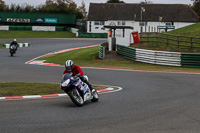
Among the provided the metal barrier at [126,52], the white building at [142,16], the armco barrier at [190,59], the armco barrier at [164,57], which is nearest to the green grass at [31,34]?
the white building at [142,16]

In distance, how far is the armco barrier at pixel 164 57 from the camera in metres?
25.4

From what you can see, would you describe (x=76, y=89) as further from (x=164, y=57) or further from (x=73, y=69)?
(x=164, y=57)

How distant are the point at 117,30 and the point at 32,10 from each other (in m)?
57.8

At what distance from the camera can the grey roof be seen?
8456cm

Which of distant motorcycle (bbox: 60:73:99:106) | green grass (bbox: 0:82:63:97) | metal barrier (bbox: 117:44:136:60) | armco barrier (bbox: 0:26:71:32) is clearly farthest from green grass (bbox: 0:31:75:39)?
distant motorcycle (bbox: 60:73:99:106)

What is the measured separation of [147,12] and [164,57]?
6131cm

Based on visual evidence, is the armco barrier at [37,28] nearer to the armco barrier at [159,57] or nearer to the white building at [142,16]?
the white building at [142,16]

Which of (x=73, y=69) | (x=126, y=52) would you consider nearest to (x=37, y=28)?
(x=126, y=52)

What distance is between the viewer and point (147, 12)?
283 ft

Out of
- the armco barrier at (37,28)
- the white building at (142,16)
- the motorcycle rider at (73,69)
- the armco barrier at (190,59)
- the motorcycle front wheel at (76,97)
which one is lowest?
the armco barrier at (190,59)

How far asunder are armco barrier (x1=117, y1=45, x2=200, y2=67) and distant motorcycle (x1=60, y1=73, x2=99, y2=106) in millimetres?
15994

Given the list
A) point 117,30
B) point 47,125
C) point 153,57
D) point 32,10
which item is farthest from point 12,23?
point 47,125

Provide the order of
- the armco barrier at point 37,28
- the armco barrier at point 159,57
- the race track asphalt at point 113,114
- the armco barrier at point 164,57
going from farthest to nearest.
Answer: the armco barrier at point 37,28, the armco barrier at point 159,57, the armco barrier at point 164,57, the race track asphalt at point 113,114

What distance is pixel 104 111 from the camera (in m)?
9.47
